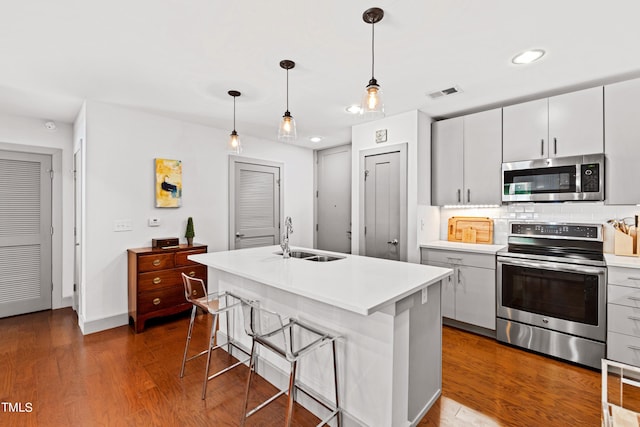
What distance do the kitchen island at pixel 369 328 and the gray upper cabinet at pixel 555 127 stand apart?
191 cm

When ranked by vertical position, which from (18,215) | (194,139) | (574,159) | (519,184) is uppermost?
(194,139)

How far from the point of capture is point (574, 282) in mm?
2627

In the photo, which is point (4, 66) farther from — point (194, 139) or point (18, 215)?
point (18, 215)

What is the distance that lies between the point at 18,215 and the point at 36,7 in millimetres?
3151

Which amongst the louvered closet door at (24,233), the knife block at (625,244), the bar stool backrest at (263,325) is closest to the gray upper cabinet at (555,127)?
the knife block at (625,244)

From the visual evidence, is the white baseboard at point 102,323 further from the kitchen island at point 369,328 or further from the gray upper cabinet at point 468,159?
the gray upper cabinet at point 468,159

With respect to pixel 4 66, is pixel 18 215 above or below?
below

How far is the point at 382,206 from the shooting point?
3.92 m

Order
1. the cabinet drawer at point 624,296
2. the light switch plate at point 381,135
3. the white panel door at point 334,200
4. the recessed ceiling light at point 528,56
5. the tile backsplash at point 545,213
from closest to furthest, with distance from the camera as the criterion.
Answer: the recessed ceiling light at point 528,56
the cabinet drawer at point 624,296
the tile backsplash at point 545,213
the light switch plate at point 381,135
the white panel door at point 334,200

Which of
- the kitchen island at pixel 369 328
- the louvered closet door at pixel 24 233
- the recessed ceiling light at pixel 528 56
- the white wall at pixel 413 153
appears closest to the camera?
the kitchen island at pixel 369 328

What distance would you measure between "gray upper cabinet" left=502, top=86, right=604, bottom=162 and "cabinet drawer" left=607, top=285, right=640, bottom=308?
3.90ft

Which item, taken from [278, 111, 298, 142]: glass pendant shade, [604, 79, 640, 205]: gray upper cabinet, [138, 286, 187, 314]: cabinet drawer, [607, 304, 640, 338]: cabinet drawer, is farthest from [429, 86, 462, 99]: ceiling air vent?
[138, 286, 187, 314]: cabinet drawer

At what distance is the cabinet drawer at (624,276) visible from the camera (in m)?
2.35

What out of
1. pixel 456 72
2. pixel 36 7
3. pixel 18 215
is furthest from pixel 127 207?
pixel 456 72
